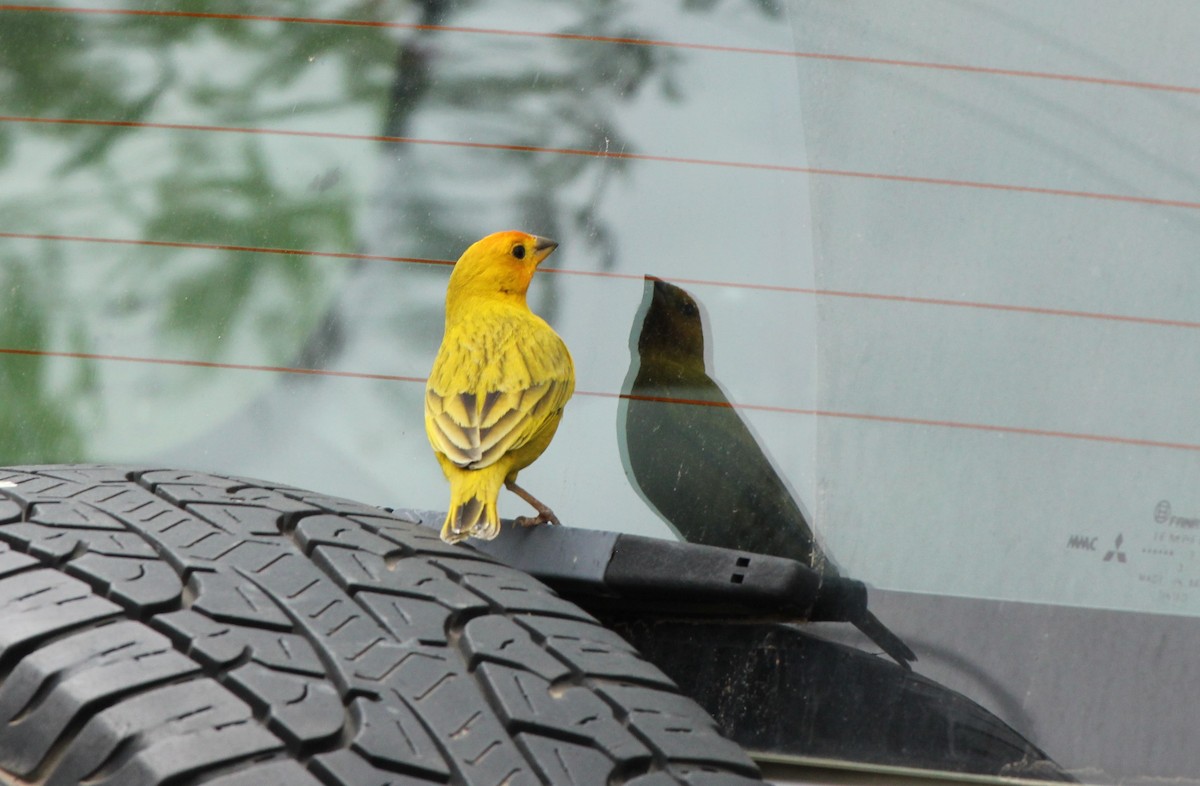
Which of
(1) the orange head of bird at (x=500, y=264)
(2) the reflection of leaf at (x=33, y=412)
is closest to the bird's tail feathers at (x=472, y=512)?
(1) the orange head of bird at (x=500, y=264)

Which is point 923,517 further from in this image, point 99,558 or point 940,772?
point 99,558

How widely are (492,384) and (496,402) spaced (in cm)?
3

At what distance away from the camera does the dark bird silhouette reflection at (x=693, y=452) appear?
1.86 metres

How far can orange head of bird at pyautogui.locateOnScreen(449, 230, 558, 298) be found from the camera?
217cm

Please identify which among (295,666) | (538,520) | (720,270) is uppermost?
(720,270)

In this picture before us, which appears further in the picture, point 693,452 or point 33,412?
point 33,412

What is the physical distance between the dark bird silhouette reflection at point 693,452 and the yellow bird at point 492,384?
15 cm

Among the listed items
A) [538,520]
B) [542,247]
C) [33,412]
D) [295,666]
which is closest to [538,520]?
[538,520]

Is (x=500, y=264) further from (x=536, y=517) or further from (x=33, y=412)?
(x=33, y=412)

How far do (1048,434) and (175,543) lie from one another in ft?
3.75

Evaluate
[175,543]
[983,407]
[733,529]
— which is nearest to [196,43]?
[175,543]

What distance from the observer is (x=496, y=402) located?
7.13 ft

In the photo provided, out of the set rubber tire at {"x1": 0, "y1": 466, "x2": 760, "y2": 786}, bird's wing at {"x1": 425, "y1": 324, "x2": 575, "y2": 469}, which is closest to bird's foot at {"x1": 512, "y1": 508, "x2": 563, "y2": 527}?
bird's wing at {"x1": 425, "y1": 324, "x2": 575, "y2": 469}

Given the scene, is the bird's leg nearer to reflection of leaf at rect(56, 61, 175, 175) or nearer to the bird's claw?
the bird's claw
